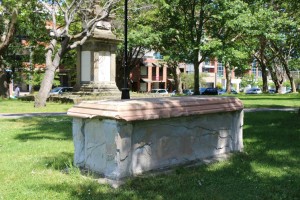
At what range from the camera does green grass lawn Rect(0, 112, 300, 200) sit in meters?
4.88

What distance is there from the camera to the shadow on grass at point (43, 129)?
31.6ft

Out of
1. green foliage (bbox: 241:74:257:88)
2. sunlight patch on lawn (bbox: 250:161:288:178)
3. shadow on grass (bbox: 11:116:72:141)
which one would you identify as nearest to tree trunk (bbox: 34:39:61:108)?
shadow on grass (bbox: 11:116:72:141)

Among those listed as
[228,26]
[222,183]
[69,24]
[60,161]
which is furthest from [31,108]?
[222,183]

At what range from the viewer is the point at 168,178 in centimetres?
553

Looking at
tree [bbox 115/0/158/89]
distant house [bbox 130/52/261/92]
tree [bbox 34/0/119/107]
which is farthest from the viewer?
distant house [bbox 130/52/261/92]

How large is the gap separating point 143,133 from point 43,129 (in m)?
6.18

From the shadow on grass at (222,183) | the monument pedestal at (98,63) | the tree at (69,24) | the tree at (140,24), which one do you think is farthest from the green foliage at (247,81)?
the shadow on grass at (222,183)

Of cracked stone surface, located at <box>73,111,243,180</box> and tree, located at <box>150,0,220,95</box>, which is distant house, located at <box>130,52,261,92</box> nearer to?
tree, located at <box>150,0,220,95</box>

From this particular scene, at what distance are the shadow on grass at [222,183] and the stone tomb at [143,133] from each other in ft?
A: 0.84

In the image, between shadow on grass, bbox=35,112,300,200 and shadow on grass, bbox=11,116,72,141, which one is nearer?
shadow on grass, bbox=35,112,300,200

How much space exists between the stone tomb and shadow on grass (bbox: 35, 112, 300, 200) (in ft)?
0.84

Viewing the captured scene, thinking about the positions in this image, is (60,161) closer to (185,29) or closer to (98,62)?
(98,62)

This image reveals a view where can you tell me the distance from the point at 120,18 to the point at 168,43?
6.17 metres

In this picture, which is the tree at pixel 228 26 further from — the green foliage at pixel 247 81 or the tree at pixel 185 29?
the green foliage at pixel 247 81
